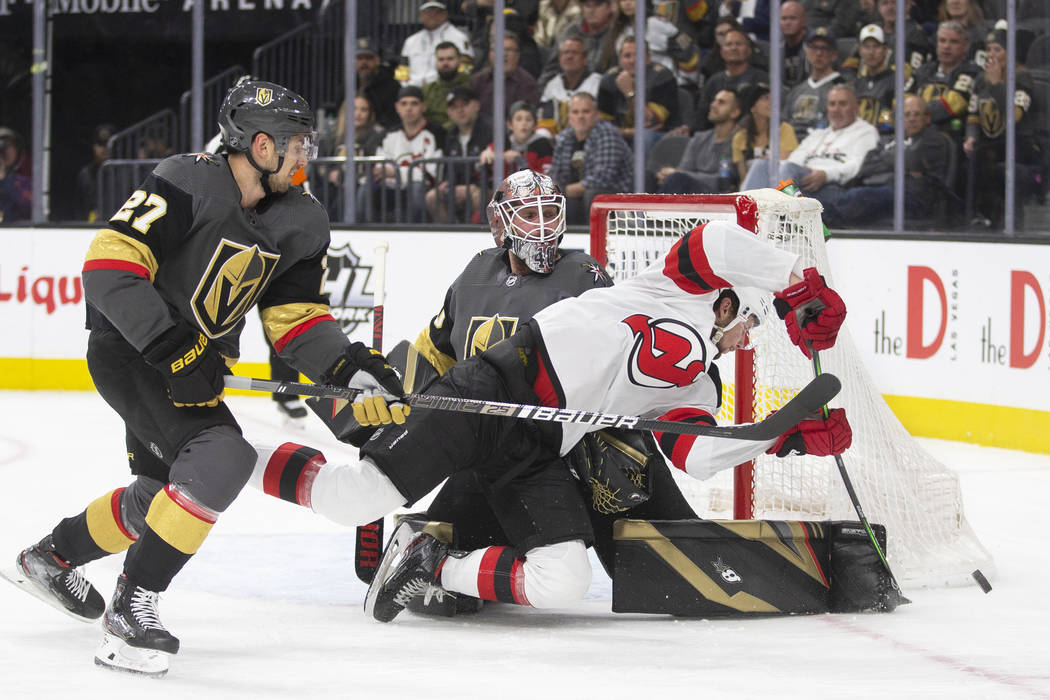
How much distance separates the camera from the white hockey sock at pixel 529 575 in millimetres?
2773

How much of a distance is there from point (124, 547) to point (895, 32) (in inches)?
167

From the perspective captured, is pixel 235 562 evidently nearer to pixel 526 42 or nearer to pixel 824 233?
pixel 824 233

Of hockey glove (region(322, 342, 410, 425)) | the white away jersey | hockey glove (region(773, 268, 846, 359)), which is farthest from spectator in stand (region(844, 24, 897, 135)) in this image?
hockey glove (region(322, 342, 410, 425))

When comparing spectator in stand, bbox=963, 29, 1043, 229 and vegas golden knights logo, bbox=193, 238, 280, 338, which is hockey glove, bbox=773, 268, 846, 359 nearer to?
vegas golden knights logo, bbox=193, 238, 280, 338

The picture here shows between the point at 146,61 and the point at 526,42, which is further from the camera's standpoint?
the point at 146,61

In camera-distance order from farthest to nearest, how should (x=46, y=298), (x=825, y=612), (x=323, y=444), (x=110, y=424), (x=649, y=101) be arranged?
(x=46, y=298) < (x=649, y=101) < (x=110, y=424) < (x=323, y=444) < (x=825, y=612)

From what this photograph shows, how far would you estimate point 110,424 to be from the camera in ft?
19.2

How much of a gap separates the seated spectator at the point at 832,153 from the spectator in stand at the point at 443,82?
1.72m

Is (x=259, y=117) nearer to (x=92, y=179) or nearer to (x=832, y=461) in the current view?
(x=832, y=461)

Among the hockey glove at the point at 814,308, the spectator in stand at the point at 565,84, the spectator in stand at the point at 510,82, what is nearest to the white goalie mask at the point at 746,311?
the hockey glove at the point at 814,308

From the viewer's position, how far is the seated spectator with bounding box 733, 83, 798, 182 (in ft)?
20.0

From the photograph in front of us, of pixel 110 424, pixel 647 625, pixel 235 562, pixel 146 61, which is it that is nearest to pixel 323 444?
pixel 110 424

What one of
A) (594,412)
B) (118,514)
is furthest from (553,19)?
(118,514)

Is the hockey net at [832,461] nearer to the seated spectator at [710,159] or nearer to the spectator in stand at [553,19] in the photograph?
the seated spectator at [710,159]
